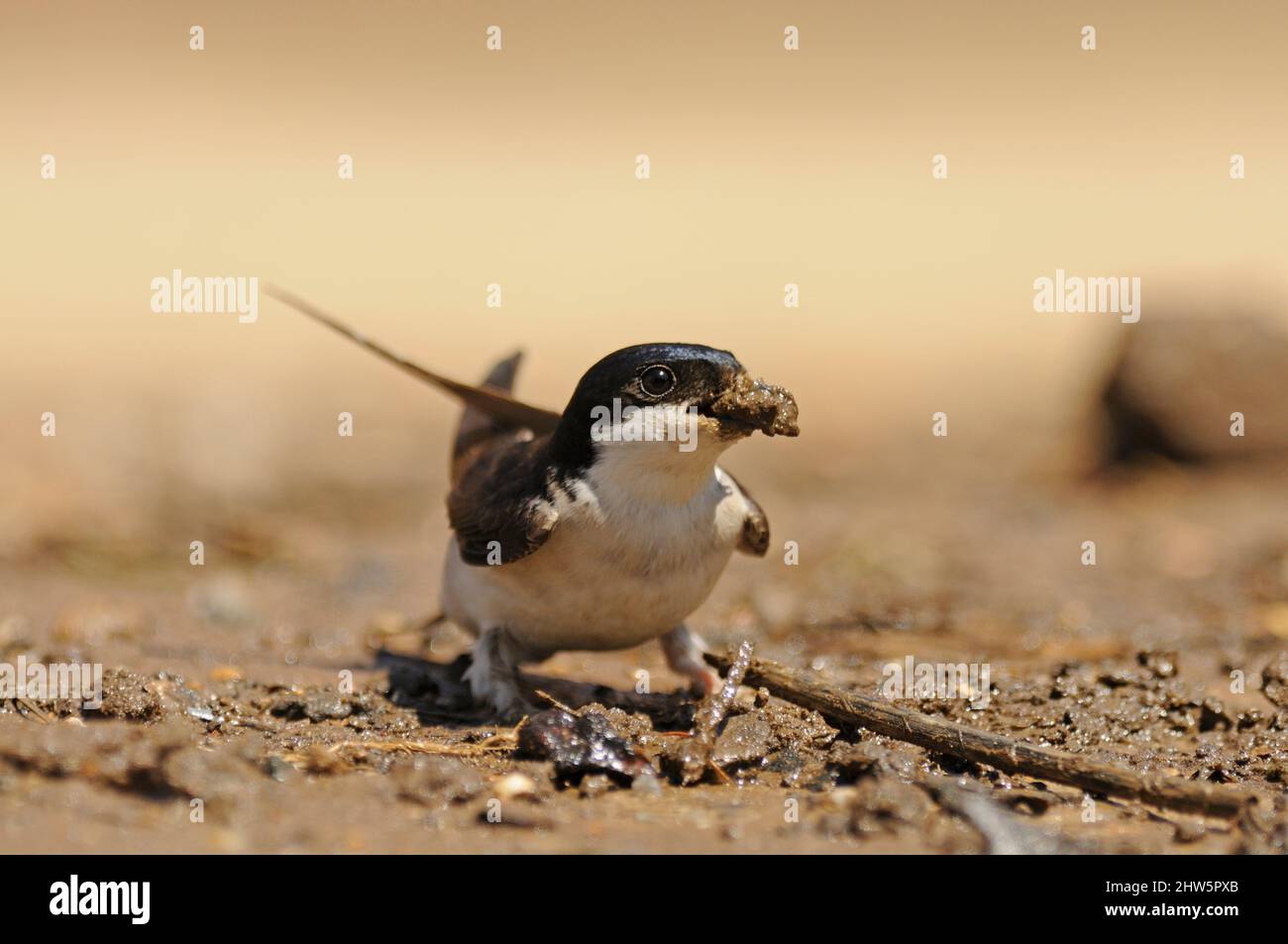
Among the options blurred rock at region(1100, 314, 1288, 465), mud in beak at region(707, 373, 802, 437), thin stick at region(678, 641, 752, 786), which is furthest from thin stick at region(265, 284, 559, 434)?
blurred rock at region(1100, 314, 1288, 465)

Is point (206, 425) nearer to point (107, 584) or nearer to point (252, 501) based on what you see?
point (252, 501)

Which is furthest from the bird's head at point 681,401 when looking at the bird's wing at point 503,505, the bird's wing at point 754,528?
the bird's wing at point 754,528

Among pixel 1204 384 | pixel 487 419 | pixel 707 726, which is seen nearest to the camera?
pixel 707 726

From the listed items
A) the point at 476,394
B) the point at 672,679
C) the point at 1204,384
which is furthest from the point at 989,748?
the point at 1204,384

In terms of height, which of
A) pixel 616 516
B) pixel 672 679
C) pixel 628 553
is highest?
pixel 616 516

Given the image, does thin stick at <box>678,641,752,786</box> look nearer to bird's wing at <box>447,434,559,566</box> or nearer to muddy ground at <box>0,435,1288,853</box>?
muddy ground at <box>0,435,1288,853</box>

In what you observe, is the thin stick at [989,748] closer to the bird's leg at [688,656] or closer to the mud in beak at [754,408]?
the bird's leg at [688,656]

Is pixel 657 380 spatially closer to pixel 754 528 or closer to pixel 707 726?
pixel 754 528

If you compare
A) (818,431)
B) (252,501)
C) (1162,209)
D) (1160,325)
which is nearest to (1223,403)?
(1160,325)
